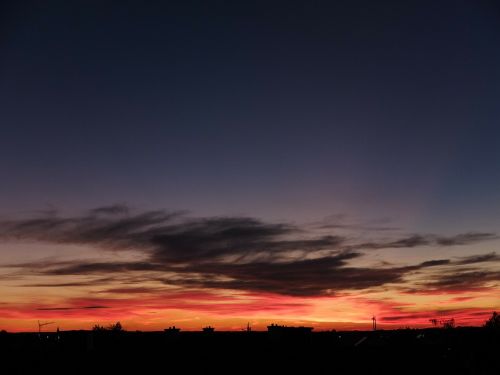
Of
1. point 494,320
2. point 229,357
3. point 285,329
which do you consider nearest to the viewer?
point 229,357

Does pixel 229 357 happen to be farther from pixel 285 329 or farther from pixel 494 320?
pixel 494 320

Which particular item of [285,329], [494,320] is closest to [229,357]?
[285,329]

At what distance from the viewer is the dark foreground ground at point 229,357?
3381 cm

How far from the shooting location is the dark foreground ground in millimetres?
33812

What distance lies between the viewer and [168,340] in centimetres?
4309

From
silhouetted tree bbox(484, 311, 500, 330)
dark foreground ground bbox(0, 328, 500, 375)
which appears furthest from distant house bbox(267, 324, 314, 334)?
silhouetted tree bbox(484, 311, 500, 330)

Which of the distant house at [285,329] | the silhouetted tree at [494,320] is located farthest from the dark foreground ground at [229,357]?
the silhouetted tree at [494,320]

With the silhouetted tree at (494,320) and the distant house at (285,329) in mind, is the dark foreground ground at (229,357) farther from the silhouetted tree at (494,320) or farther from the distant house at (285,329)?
the silhouetted tree at (494,320)

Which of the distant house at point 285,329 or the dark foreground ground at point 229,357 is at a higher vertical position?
the distant house at point 285,329

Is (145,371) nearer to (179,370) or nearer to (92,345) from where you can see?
(179,370)

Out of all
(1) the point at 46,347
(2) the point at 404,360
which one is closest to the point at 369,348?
(2) the point at 404,360

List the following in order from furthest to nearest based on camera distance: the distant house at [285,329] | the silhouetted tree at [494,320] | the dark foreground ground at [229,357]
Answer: the silhouetted tree at [494,320] → the distant house at [285,329] → the dark foreground ground at [229,357]

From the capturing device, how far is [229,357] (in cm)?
3638

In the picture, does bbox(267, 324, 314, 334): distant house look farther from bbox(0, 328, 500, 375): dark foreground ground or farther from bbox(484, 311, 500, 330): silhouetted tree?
bbox(484, 311, 500, 330): silhouetted tree
